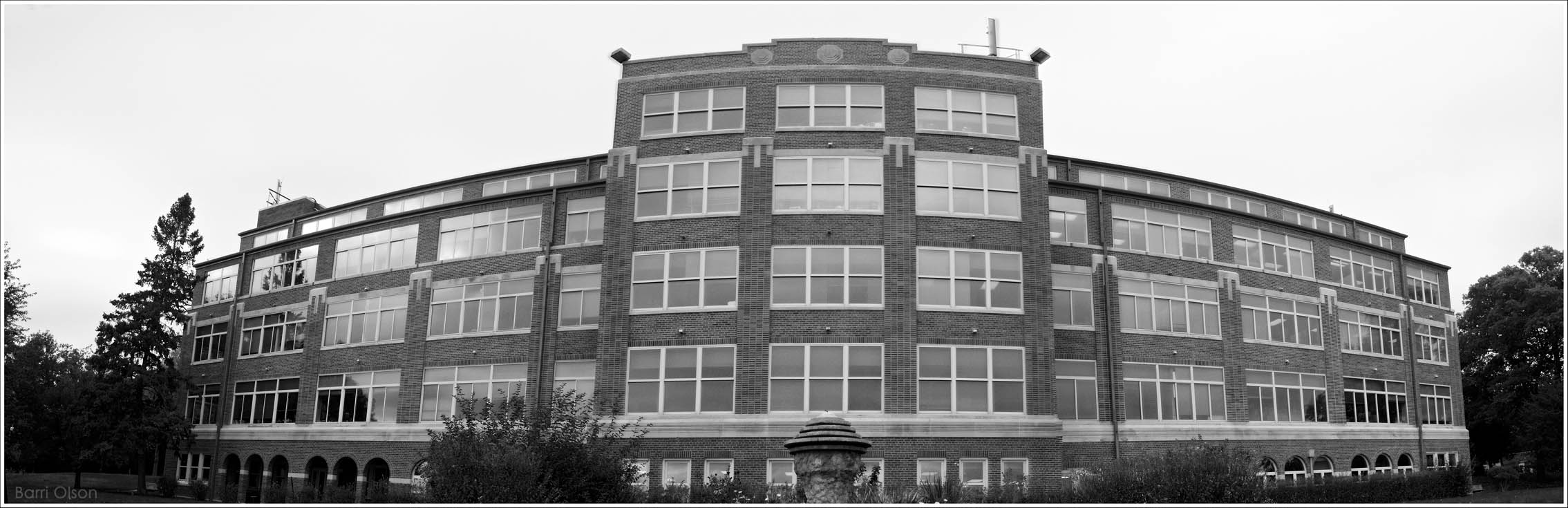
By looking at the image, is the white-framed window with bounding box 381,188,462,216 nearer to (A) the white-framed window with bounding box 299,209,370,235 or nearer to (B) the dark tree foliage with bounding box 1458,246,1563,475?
(A) the white-framed window with bounding box 299,209,370,235

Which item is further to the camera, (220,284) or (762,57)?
(220,284)

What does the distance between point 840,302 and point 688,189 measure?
19.6ft

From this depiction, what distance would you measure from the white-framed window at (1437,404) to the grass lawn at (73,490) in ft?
168

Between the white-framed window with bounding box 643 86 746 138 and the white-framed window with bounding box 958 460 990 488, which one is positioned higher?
the white-framed window with bounding box 643 86 746 138

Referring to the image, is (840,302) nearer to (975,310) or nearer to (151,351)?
(975,310)

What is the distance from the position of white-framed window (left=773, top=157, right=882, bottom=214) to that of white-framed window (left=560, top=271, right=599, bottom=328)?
8163mm

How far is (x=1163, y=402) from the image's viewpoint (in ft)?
127

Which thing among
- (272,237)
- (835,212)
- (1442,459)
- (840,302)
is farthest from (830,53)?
(1442,459)

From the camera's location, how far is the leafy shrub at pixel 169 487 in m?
48.2

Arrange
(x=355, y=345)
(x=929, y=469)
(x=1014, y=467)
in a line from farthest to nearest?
(x=355, y=345)
(x=1014, y=467)
(x=929, y=469)

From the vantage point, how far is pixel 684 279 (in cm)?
3391

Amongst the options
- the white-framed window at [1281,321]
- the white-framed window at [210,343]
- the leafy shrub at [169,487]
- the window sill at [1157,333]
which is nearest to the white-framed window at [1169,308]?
the window sill at [1157,333]

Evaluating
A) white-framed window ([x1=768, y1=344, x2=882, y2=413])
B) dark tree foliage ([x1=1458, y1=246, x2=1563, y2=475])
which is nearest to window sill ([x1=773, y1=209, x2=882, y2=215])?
white-framed window ([x1=768, y1=344, x2=882, y2=413])

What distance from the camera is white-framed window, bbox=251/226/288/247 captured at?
1977 inches
